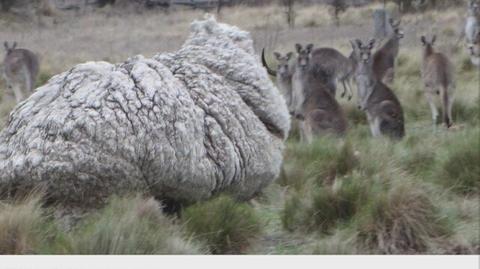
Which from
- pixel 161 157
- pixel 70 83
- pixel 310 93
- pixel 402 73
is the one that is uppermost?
pixel 70 83

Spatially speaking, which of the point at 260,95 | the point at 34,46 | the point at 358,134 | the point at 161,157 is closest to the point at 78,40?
the point at 34,46

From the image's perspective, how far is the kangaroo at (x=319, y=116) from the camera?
27.1 feet

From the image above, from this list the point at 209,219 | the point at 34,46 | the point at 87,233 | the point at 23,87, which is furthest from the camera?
the point at 34,46

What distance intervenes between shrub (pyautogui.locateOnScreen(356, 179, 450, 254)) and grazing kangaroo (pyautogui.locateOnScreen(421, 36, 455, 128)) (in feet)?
15.8

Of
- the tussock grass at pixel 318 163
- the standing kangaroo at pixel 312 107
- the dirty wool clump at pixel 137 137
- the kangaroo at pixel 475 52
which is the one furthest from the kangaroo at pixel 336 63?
the dirty wool clump at pixel 137 137

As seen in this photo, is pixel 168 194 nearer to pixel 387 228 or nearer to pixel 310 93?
pixel 387 228

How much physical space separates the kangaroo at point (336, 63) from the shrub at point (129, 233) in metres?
6.95

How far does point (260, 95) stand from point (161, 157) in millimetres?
1242

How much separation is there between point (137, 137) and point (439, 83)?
233 inches

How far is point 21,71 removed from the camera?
1272 centimetres

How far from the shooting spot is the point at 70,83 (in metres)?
4.90

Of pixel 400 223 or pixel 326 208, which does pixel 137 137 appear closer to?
pixel 326 208

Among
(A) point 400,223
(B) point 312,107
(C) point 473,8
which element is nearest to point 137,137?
(A) point 400,223

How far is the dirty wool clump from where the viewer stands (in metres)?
4.52
